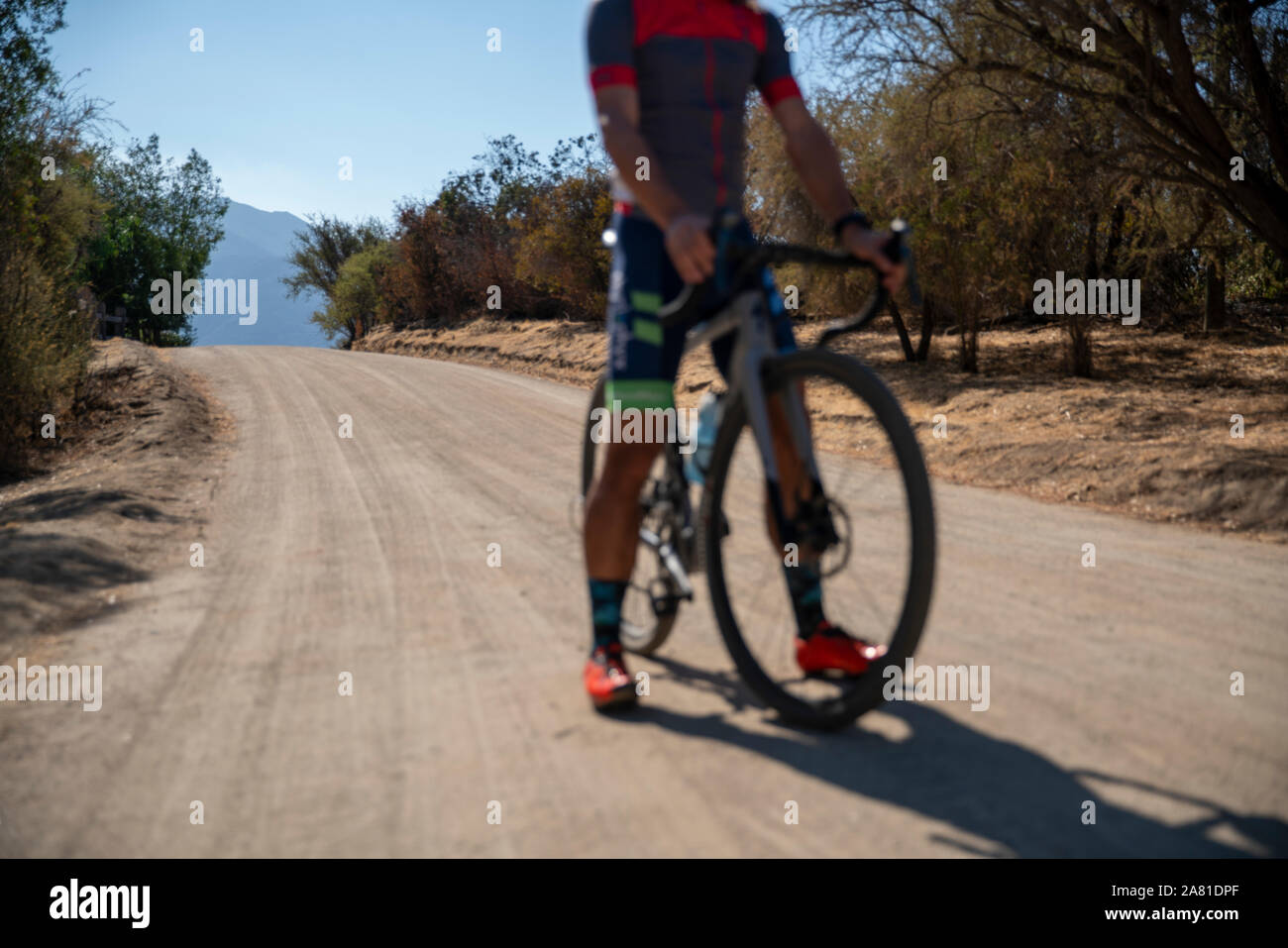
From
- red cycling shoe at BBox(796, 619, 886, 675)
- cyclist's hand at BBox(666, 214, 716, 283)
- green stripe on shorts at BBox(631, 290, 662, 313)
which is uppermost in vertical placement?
Result: cyclist's hand at BBox(666, 214, 716, 283)

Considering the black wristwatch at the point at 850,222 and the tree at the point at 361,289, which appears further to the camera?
the tree at the point at 361,289

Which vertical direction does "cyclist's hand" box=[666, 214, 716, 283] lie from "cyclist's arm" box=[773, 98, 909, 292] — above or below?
below

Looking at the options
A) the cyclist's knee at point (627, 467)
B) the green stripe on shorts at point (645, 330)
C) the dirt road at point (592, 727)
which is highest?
the green stripe on shorts at point (645, 330)

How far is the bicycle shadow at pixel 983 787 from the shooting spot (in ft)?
5.84

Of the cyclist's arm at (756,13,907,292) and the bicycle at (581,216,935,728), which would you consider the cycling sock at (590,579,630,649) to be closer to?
the bicycle at (581,216,935,728)

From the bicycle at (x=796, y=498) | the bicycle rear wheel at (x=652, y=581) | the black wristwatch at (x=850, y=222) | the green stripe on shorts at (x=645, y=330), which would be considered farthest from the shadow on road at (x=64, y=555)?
the black wristwatch at (x=850, y=222)

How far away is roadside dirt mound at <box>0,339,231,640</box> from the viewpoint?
401 cm

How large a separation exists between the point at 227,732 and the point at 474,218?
32.4 meters

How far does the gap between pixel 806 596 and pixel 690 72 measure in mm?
1505

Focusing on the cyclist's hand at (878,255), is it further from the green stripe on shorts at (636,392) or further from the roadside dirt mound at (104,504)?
the roadside dirt mound at (104,504)

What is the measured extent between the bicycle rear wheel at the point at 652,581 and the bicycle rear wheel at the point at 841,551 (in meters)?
0.21

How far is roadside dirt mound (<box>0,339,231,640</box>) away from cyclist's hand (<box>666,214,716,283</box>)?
3.06m

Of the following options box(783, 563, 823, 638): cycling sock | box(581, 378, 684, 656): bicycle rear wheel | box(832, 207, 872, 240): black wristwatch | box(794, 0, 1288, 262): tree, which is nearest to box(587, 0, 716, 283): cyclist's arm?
box(832, 207, 872, 240): black wristwatch
